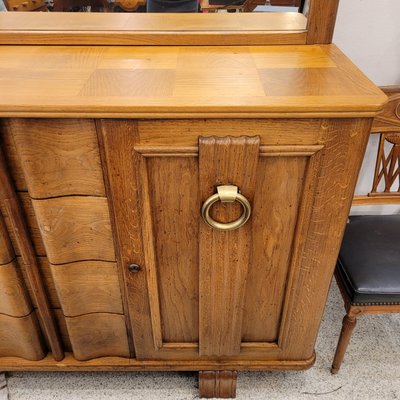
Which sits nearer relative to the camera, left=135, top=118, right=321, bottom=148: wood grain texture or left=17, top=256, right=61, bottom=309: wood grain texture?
left=135, top=118, right=321, bottom=148: wood grain texture

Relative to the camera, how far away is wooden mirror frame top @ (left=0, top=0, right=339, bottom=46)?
2.74 ft

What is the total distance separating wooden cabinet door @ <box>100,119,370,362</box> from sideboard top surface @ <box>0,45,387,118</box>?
38mm

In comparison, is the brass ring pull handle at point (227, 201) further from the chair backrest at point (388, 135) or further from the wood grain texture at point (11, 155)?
the chair backrest at point (388, 135)

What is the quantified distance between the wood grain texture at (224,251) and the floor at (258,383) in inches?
8.0

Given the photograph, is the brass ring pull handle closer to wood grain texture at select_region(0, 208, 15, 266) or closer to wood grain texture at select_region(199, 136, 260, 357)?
wood grain texture at select_region(199, 136, 260, 357)

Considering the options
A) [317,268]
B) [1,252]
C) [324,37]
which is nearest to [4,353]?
[1,252]

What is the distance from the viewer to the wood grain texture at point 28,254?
0.72 meters

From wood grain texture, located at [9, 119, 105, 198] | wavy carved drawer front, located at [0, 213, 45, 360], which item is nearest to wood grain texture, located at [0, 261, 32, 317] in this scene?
wavy carved drawer front, located at [0, 213, 45, 360]

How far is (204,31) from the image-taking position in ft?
2.77

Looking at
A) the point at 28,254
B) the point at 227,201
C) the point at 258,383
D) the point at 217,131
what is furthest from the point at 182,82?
the point at 258,383

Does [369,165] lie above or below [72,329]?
above

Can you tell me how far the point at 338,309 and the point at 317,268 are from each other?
1.90 feet

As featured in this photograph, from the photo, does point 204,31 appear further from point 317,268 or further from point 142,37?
point 317,268

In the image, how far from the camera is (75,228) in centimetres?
77
